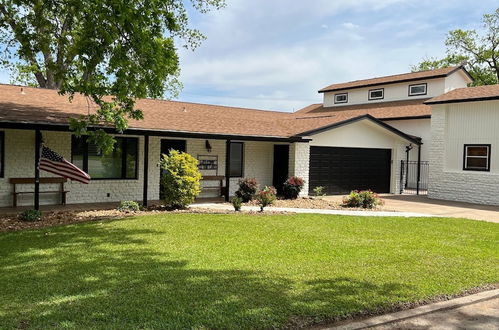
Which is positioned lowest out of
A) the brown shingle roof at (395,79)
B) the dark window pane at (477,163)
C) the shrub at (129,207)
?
the shrub at (129,207)

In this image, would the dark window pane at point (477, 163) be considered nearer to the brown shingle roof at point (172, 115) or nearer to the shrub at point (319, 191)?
the brown shingle roof at point (172, 115)

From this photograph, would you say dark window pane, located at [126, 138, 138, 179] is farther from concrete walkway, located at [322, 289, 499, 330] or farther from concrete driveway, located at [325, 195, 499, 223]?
concrete walkway, located at [322, 289, 499, 330]

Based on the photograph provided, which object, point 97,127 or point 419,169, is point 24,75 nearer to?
point 97,127

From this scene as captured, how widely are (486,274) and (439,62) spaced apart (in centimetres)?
4355

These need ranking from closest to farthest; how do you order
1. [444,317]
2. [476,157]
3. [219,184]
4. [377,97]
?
[444,317], [219,184], [476,157], [377,97]

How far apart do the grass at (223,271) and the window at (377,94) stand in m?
21.1

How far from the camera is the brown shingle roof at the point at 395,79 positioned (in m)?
27.8

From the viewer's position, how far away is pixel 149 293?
5.53 m

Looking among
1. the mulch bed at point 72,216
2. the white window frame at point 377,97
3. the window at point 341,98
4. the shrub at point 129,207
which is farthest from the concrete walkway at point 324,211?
the window at point 341,98

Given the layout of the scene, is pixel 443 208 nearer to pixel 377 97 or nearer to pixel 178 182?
pixel 178 182

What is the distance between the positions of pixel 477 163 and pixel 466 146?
0.89 metres

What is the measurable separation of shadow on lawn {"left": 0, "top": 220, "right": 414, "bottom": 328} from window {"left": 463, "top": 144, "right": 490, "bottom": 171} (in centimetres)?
1488

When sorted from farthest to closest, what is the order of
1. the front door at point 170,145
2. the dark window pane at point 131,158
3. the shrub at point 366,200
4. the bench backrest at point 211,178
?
the bench backrest at point 211,178 → the front door at point 170,145 → the dark window pane at point 131,158 → the shrub at point 366,200

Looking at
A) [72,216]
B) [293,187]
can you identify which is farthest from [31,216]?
[293,187]
